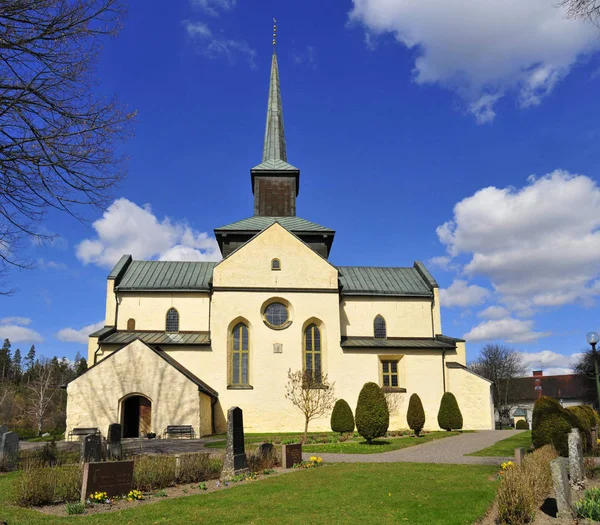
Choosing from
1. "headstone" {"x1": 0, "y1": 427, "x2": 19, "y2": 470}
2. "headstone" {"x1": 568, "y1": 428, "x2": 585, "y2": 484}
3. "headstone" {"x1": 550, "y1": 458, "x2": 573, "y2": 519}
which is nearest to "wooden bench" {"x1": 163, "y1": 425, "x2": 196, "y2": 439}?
"headstone" {"x1": 0, "y1": 427, "x2": 19, "y2": 470}

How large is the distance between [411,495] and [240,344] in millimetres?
21412

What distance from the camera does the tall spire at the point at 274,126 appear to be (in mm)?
41516

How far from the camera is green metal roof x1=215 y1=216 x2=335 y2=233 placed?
36.3 metres

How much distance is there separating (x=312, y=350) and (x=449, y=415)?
9.14m

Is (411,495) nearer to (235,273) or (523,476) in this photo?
(523,476)

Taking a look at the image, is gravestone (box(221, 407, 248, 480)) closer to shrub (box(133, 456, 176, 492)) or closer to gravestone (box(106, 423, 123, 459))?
shrub (box(133, 456, 176, 492))

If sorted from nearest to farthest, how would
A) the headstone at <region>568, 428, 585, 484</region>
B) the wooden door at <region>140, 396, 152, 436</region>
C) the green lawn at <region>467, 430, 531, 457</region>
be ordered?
the headstone at <region>568, 428, 585, 484</region> < the green lawn at <region>467, 430, 531, 457</region> < the wooden door at <region>140, 396, 152, 436</region>

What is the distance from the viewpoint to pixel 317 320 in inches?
1310

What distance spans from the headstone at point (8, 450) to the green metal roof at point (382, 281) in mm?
22458

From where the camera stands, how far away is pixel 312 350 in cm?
3309

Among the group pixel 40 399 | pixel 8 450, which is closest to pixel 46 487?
pixel 8 450

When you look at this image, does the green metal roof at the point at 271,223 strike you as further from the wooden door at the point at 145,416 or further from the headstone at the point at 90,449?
the headstone at the point at 90,449

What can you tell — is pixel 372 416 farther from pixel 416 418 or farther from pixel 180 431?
pixel 180 431

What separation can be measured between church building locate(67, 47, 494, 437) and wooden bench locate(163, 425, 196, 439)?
1.45 ft
